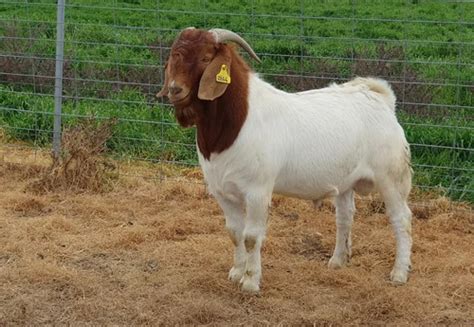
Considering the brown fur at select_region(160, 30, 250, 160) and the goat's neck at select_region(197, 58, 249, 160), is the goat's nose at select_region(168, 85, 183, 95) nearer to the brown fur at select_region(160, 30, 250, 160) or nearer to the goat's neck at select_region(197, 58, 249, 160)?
the brown fur at select_region(160, 30, 250, 160)

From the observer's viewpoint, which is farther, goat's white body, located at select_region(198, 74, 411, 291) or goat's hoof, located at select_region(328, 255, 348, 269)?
goat's hoof, located at select_region(328, 255, 348, 269)

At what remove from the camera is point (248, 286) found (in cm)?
571

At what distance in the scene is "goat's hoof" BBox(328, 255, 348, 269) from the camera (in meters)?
6.36

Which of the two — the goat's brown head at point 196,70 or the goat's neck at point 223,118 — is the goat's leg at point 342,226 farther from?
the goat's brown head at point 196,70

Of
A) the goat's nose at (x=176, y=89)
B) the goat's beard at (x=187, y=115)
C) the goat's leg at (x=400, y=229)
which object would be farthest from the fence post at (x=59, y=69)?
the goat's leg at (x=400, y=229)

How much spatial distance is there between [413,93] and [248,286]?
495cm

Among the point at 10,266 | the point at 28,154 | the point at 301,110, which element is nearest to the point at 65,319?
the point at 10,266

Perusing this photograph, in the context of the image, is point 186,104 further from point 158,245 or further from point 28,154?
point 28,154

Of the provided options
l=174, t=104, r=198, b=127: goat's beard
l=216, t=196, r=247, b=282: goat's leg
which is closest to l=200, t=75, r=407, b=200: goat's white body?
l=216, t=196, r=247, b=282: goat's leg

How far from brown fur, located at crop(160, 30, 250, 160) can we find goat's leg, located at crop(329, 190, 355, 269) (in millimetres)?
1289

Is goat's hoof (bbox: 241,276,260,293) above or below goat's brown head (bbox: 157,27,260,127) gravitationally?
below

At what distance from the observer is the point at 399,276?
239 inches

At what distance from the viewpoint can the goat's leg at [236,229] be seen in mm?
5801

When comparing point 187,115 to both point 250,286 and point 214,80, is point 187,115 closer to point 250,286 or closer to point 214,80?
point 214,80
